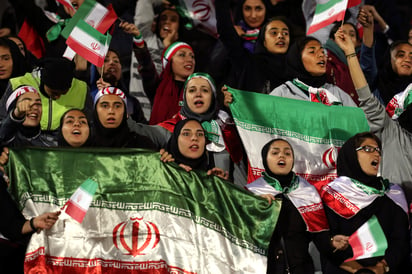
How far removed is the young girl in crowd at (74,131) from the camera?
25.7ft

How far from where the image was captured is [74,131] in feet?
25.7

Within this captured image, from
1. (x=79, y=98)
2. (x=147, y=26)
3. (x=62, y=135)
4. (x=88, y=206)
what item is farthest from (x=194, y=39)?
(x=88, y=206)

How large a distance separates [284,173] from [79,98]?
201 centimetres

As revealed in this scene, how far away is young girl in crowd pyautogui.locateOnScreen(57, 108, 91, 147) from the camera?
25.7ft

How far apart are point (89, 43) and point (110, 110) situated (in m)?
0.99

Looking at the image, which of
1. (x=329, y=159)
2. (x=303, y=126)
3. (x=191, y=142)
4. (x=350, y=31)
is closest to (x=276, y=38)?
(x=350, y=31)

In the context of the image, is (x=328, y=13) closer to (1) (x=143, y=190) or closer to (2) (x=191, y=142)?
(2) (x=191, y=142)

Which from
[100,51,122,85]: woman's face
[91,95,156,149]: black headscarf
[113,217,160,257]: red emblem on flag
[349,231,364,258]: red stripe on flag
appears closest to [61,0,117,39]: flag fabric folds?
[100,51,122,85]: woman's face

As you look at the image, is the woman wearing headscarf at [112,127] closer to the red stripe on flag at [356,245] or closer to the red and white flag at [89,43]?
the red and white flag at [89,43]

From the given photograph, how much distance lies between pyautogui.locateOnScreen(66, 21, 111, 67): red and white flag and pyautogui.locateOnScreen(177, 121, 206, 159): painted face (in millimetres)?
1388

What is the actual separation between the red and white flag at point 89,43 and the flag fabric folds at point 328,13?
180 centimetres

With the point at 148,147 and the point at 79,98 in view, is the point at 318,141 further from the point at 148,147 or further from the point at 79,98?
the point at 79,98

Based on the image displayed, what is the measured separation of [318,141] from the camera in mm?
8719

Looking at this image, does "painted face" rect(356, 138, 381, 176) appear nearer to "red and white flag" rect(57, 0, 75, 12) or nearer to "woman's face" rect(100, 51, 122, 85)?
"woman's face" rect(100, 51, 122, 85)
